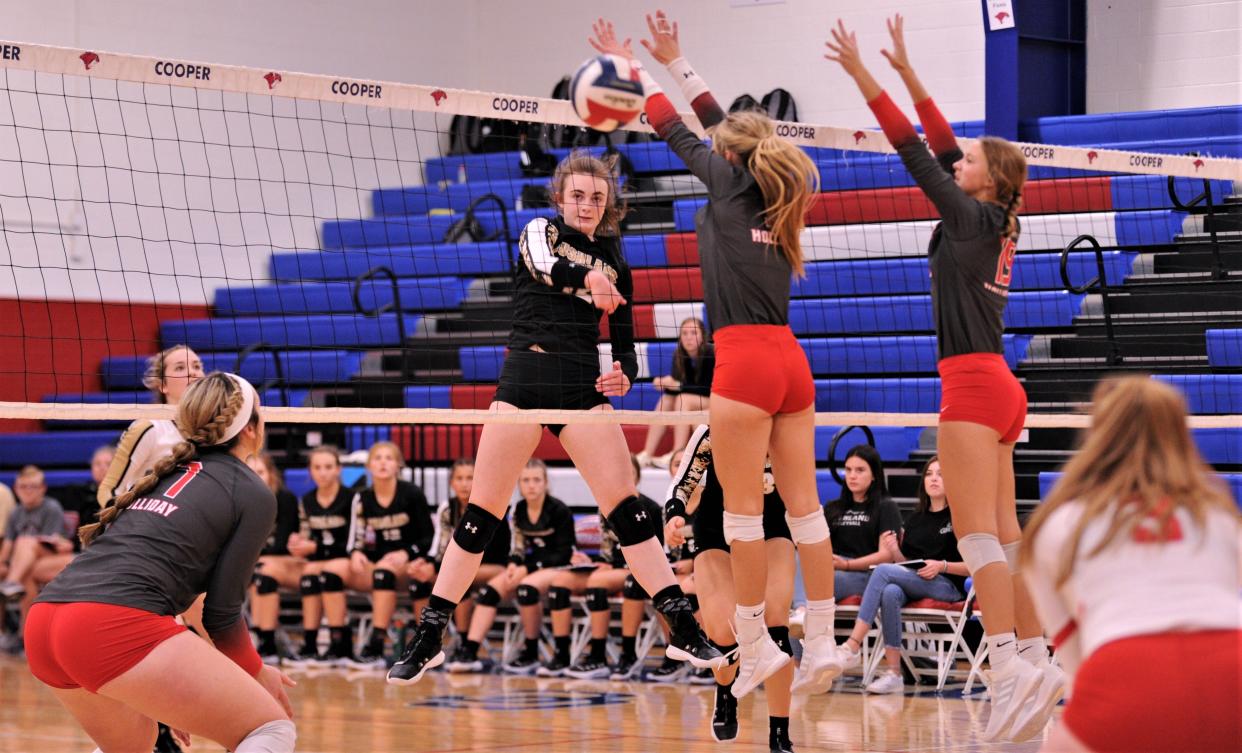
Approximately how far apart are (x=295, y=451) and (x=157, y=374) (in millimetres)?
6398

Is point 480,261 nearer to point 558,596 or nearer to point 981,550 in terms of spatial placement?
point 558,596

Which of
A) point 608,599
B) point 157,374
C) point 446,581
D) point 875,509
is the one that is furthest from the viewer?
point 608,599

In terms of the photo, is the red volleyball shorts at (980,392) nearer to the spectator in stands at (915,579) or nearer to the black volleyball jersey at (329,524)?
the spectator in stands at (915,579)

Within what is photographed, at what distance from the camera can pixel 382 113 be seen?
15773mm

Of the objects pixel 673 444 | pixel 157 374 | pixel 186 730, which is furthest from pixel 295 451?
pixel 186 730

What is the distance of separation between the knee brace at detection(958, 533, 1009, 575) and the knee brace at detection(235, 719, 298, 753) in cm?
234

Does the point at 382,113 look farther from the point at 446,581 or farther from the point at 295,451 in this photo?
the point at 446,581

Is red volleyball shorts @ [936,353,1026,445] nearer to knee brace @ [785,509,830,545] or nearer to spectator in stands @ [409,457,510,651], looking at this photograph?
knee brace @ [785,509,830,545]

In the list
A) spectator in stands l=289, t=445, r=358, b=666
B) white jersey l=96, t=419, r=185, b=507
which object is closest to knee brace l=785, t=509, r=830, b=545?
white jersey l=96, t=419, r=185, b=507

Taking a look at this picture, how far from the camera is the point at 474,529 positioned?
5.60m

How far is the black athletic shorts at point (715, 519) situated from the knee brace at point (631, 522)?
463 mm

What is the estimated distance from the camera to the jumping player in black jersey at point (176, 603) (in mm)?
3975

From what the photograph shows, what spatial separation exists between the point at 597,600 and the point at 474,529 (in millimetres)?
4197

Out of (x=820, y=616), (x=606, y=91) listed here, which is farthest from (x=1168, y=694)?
(x=606, y=91)
